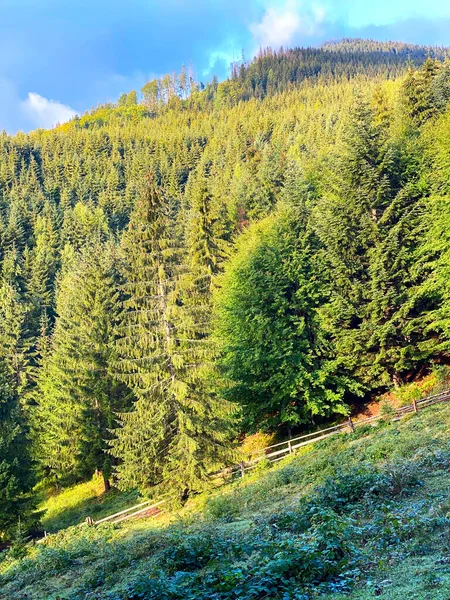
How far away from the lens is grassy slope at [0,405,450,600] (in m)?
5.77

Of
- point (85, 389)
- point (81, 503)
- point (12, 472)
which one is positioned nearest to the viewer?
point (12, 472)

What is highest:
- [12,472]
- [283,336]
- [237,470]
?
[283,336]

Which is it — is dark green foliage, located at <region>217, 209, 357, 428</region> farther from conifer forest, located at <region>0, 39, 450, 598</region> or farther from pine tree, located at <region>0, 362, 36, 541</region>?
pine tree, located at <region>0, 362, 36, 541</region>

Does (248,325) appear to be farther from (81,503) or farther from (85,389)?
(81,503)

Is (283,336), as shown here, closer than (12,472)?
No

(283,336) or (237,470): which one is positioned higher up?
(283,336)

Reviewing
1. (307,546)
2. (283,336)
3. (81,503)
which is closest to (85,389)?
(81,503)

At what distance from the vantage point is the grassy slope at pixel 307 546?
5.77 meters

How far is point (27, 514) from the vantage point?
22297 millimetres

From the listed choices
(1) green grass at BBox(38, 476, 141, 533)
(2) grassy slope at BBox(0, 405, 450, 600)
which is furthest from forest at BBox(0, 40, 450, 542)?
(2) grassy slope at BBox(0, 405, 450, 600)

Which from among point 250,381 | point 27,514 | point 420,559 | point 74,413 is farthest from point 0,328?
point 420,559

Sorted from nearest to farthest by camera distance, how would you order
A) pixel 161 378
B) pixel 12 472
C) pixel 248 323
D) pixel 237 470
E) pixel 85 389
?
pixel 161 378 < pixel 237 470 < pixel 12 472 < pixel 248 323 < pixel 85 389

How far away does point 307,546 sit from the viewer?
6590 mm

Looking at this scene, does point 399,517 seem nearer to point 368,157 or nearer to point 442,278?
point 442,278
